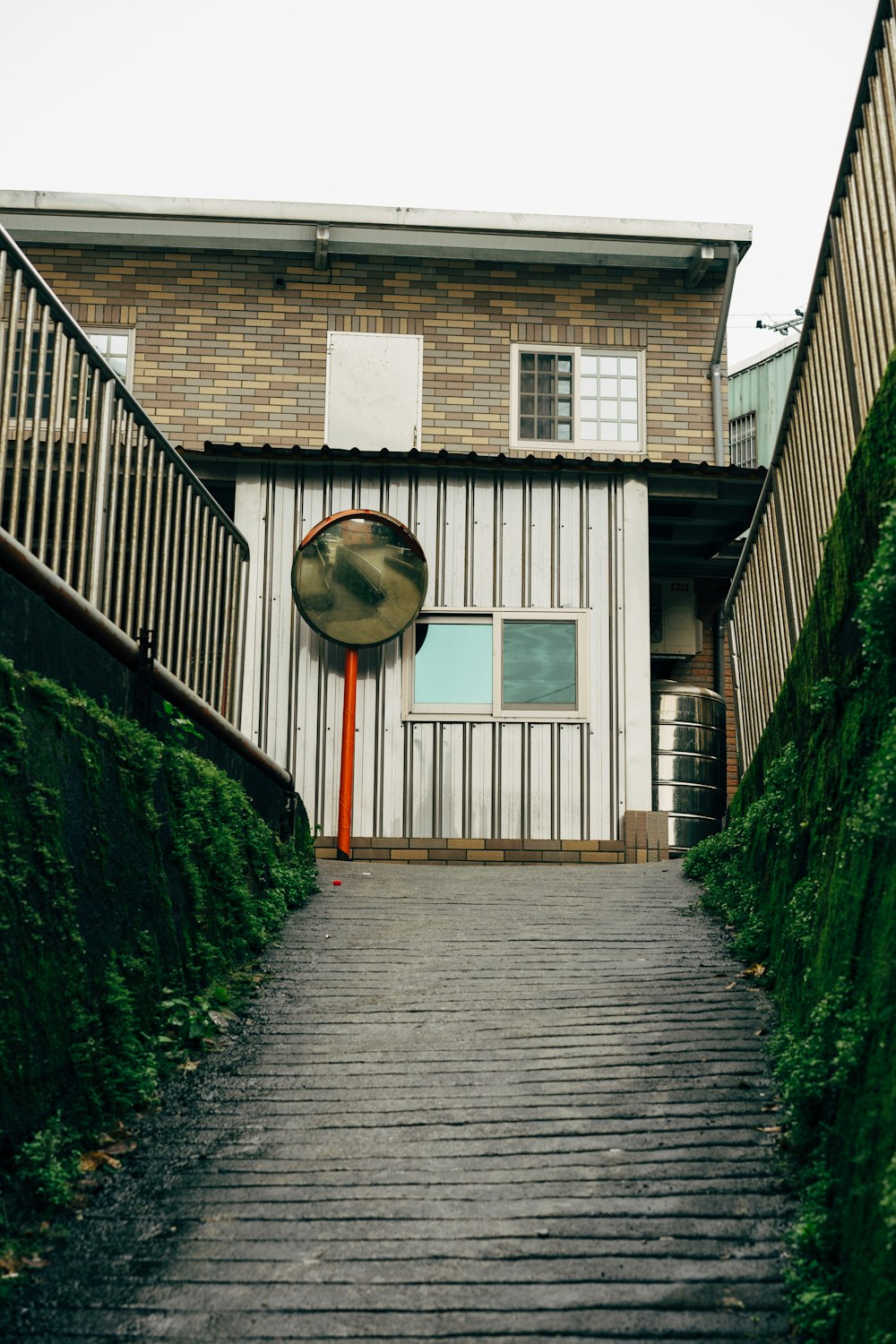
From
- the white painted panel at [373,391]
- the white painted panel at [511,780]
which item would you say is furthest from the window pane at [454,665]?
the white painted panel at [373,391]

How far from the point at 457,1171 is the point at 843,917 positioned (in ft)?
5.51

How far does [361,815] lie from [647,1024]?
658cm

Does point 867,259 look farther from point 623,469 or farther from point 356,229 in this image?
point 356,229

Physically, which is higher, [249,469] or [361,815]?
[249,469]

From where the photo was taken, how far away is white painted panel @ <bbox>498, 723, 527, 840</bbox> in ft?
42.5

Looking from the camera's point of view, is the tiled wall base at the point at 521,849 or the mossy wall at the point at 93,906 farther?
the tiled wall base at the point at 521,849

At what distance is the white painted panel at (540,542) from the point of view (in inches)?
530

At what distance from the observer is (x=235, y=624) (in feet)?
37.4

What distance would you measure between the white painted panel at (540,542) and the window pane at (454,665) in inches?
22.8

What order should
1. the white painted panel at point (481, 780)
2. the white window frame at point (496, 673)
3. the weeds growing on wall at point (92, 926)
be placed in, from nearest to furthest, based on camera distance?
the weeds growing on wall at point (92, 926) < the white painted panel at point (481, 780) < the white window frame at point (496, 673)

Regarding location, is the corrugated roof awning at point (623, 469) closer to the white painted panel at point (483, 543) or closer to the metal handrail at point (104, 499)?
the white painted panel at point (483, 543)

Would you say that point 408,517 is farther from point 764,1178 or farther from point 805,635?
point 764,1178

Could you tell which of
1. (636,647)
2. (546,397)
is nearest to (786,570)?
(636,647)

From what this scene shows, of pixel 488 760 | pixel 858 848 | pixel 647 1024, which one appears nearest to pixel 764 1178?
pixel 858 848
